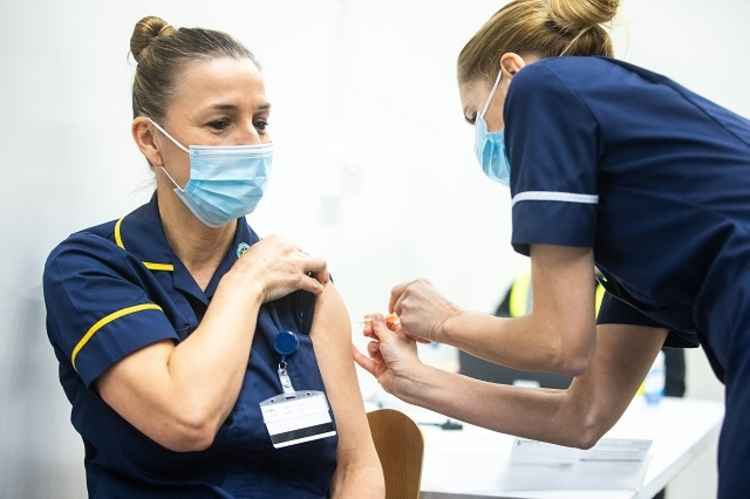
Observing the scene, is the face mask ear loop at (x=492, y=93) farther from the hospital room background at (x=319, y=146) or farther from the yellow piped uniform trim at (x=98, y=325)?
the yellow piped uniform trim at (x=98, y=325)

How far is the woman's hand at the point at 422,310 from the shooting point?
66.4 inches

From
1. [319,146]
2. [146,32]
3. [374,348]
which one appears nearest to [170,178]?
[146,32]

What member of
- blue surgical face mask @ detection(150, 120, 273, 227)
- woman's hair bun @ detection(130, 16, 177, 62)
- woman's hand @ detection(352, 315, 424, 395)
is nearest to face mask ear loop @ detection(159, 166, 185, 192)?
blue surgical face mask @ detection(150, 120, 273, 227)

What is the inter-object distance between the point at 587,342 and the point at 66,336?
83cm

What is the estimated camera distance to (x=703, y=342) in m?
1.42

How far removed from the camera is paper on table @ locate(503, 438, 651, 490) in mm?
1991

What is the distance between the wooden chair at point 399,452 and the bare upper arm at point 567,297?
60 cm

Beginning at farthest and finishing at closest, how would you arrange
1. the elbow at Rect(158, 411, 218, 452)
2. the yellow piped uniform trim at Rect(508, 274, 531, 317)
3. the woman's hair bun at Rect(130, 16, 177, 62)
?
the yellow piped uniform trim at Rect(508, 274, 531, 317)
the woman's hair bun at Rect(130, 16, 177, 62)
the elbow at Rect(158, 411, 218, 452)

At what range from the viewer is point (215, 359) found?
155cm

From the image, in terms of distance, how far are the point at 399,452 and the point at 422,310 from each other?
0.36m

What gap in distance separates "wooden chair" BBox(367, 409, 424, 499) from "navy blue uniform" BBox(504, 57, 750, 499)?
65cm

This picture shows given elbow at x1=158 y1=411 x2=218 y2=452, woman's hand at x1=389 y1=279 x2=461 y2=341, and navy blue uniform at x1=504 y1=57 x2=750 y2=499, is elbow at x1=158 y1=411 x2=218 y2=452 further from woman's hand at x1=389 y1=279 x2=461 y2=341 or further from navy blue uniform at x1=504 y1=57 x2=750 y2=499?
navy blue uniform at x1=504 y1=57 x2=750 y2=499

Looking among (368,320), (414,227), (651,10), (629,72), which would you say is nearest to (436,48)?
(414,227)

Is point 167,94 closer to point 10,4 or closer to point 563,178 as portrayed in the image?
point 10,4
